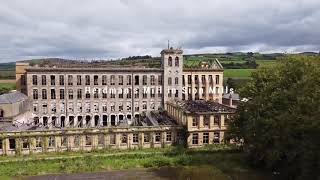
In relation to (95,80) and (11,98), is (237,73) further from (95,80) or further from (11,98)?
(11,98)

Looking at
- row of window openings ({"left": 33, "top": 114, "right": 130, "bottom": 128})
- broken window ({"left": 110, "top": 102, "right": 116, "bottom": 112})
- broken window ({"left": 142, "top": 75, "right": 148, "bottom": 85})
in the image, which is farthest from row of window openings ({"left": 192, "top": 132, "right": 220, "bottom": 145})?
broken window ({"left": 110, "top": 102, "right": 116, "bottom": 112})

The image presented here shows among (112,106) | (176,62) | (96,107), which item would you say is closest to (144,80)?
(176,62)

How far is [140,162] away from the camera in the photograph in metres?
35.8

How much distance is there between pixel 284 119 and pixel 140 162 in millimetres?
14481

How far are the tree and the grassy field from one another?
2368mm

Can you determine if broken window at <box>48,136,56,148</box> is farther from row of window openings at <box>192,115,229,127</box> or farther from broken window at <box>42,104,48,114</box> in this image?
broken window at <box>42,104,48,114</box>

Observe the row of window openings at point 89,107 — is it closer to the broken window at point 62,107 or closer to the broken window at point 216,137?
the broken window at point 62,107

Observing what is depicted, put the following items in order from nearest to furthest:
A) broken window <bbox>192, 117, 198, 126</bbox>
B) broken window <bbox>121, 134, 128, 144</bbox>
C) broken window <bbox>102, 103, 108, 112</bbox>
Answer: broken window <bbox>121, 134, 128, 144</bbox>
broken window <bbox>192, 117, 198, 126</bbox>
broken window <bbox>102, 103, 108, 112</bbox>

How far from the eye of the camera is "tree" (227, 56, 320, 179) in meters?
25.7

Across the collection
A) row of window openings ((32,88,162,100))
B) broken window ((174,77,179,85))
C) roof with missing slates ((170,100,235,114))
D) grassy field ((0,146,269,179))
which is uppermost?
broken window ((174,77,179,85))

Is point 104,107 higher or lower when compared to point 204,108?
lower

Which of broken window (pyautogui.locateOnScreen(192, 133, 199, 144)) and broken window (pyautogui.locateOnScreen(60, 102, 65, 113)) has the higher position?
broken window (pyautogui.locateOnScreen(60, 102, 65, 113))

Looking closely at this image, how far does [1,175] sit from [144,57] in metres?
80.3

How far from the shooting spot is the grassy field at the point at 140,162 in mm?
32969
